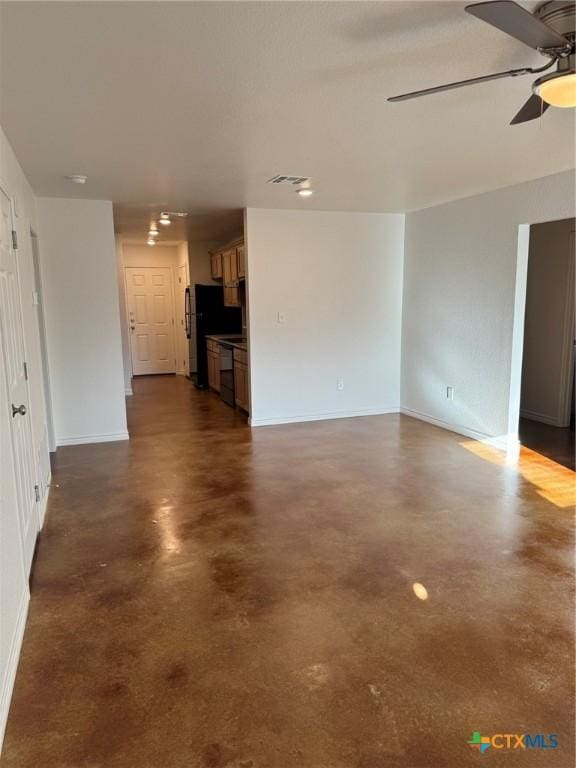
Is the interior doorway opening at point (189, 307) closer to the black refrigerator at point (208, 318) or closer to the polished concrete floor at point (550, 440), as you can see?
the black refrigerator at point (208, 318)

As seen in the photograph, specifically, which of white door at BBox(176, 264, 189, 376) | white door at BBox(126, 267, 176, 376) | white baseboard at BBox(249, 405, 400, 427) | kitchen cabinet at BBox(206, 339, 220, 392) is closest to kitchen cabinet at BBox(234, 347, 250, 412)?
white baseboard at BBox(249, 405, 400, 427)

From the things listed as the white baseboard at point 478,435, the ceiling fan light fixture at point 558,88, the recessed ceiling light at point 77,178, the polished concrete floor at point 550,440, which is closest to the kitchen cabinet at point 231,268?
the recessed ceiling light at point 77,178

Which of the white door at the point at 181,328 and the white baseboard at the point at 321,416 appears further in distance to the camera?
the white door at the point at 181,328

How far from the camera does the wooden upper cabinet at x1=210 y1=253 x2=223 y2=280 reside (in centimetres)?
784

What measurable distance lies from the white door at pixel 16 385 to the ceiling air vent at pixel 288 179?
6.59 ft

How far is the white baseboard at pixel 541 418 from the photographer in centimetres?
566

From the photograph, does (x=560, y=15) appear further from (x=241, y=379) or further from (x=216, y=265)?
(x=216, y=265)

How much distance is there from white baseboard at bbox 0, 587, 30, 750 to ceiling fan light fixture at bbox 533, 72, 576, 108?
286 cm

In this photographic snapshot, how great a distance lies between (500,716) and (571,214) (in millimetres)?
3714

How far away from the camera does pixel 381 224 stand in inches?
235

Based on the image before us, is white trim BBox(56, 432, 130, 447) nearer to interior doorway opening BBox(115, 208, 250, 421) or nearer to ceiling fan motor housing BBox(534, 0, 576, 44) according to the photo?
interior doorway opening BBox(115, 208, 250, 421)

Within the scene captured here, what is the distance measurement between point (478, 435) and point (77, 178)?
436 centimetres

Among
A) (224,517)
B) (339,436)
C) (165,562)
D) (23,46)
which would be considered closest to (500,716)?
(165,562)

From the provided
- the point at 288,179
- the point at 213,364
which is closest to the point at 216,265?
the point at 213,364
